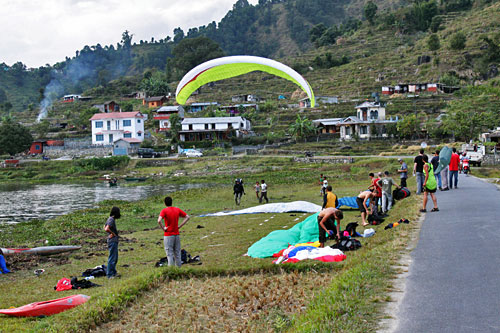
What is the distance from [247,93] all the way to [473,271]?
4193 inches

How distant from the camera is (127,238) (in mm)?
17125

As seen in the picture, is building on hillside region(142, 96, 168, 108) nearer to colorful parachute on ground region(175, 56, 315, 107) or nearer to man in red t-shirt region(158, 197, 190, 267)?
colorful parachute on ground region(175, 56, 315, 107)

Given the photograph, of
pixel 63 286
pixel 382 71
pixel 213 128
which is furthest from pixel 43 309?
pixel 382 71

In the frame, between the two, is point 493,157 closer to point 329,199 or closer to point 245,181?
point 245,181

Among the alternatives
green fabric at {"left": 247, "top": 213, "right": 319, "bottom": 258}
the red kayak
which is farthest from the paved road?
the red kayak

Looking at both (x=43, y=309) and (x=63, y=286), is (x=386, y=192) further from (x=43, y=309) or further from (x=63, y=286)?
(x=43, y=309)

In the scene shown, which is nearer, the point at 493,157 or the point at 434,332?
the point at 434,332

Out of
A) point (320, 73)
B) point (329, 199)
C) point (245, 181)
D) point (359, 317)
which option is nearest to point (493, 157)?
point (245, 181)

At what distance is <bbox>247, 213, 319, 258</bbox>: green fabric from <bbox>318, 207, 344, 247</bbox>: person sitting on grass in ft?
3.31

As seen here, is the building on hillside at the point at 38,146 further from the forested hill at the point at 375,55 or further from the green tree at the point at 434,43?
the green tree at the point at 434,43

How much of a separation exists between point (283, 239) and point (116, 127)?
71.8 m

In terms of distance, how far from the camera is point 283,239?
1252cm

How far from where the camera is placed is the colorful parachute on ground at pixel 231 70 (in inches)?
699

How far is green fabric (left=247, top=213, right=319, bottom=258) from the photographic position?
11.5 meters
